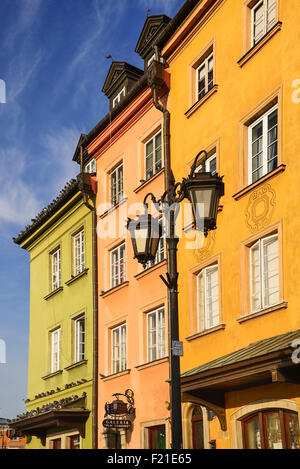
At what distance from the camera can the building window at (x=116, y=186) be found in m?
23.3

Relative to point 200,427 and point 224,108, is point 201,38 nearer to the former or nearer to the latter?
point 224,108

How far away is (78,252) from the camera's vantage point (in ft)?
85.8

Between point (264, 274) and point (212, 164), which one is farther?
point (212, 164)

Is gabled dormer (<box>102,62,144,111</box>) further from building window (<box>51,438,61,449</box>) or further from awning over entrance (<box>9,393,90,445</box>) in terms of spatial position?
building window (<box>51,438,61,449</box>)

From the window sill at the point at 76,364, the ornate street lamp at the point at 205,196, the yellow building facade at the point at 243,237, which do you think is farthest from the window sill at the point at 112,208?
the ornate street lamp at the point at 205,196

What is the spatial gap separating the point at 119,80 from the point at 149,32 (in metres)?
2.66

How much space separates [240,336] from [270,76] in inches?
211

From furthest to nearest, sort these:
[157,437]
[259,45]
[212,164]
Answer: [157,437]
[212,164]
[259,45]

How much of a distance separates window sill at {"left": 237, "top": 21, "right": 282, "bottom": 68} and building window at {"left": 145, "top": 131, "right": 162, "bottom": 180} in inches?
191

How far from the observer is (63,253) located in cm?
2722

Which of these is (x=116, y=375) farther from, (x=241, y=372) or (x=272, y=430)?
(x=241, y=372)

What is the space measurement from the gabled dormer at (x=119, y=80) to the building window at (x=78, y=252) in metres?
4.71

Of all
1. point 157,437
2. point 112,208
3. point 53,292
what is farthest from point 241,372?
point 53,292

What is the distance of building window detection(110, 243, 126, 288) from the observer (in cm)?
2255
